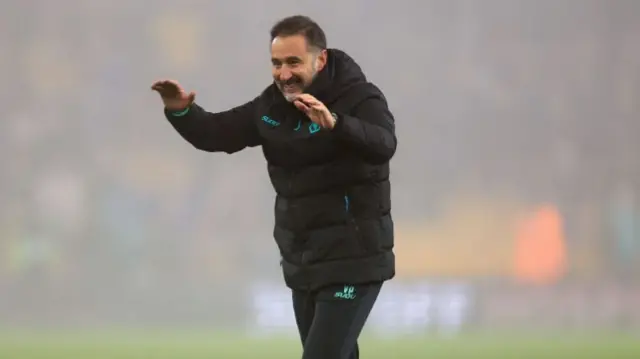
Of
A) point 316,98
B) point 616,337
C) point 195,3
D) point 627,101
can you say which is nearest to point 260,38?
point 195,3

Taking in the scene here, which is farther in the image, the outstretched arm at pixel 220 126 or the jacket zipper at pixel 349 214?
the outstretched arm at pixel 220 126

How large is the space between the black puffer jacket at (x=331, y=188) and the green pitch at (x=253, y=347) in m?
2.16

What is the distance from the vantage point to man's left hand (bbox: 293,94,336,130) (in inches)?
91.7

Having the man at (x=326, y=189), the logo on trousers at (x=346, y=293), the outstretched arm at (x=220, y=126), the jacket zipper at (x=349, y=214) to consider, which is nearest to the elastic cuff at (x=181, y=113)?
the outstretched arm at (x=220, y=126)

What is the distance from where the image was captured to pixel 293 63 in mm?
2537

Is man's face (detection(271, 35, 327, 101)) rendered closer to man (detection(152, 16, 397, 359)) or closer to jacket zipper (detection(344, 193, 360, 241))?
man (detection(152, 16, 397, 359))

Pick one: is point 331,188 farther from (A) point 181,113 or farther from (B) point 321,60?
(A) point 181,113

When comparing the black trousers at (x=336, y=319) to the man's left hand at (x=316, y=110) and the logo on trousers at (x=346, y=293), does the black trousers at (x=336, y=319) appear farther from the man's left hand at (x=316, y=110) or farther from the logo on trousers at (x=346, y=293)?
the man's left hand at (x=316, y=110)

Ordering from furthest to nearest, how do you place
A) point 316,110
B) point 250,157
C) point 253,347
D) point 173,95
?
point 250,157 → point 253,347 → point 173,95 → point 316,110

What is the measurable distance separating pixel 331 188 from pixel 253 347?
2405 millimetres

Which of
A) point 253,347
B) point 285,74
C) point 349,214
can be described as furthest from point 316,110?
point 253,347

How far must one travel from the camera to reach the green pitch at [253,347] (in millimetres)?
4742

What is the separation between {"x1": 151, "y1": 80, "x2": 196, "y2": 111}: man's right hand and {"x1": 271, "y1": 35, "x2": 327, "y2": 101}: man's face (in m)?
0.29

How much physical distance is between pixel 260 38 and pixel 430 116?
0.83 m
